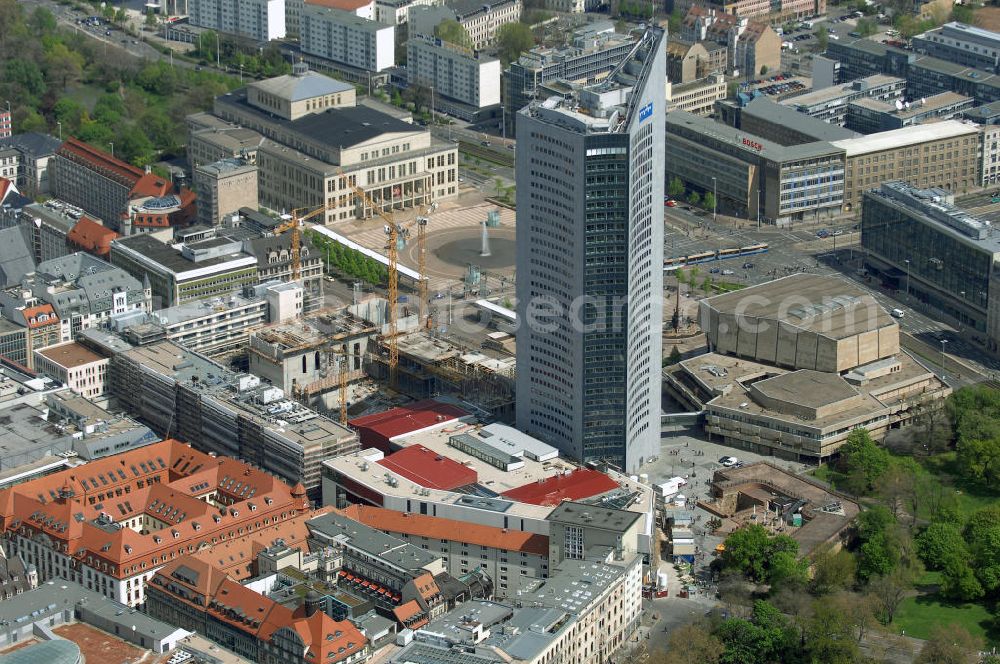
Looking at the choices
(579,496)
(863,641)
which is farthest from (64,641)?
(863,641)

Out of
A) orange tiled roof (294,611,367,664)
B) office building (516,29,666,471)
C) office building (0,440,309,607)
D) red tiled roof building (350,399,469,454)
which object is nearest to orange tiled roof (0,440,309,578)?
office building (0,440,309,607)

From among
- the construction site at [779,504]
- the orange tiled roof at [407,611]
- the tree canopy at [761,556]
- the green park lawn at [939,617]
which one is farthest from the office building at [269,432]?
the green park lawn at [939,617]

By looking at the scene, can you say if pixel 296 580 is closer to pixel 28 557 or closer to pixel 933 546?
pixel 28 557

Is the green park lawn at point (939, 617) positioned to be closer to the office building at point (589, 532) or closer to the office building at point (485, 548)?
the office building at point (589, 532)

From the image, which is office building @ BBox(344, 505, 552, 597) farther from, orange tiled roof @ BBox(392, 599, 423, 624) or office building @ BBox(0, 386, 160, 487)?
office building @ BBox(0, 386, 160, 487)

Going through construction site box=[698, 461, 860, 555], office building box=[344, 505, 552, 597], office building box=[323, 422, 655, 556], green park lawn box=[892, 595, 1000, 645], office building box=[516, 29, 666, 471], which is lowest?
green park lawn box=[892, 595, 1000, 645]

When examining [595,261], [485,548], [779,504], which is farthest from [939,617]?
[595,261]
